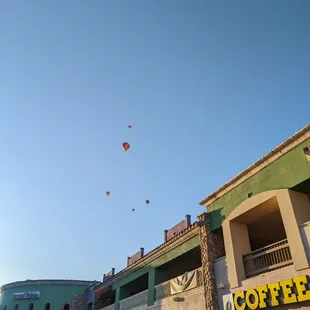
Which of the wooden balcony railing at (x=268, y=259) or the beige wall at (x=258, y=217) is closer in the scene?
the beige wall at (x=258, y=217)

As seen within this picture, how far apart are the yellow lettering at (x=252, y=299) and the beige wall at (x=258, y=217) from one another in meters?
0.63

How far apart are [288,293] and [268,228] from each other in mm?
4885

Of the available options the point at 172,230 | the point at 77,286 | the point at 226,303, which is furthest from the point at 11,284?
the point at 226,303

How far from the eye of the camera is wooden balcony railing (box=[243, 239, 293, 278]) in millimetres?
12984

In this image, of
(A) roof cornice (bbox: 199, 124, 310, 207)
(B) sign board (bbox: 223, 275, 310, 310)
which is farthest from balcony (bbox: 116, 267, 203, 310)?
(A) roof cornice (bbox: 199, 124, 310, 207)

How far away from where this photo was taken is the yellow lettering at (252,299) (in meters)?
13.0

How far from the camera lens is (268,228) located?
54.2 ft

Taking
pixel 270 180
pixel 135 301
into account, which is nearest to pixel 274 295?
pixel 270 180

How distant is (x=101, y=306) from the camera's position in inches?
1208

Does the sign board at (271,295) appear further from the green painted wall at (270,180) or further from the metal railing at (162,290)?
the metal railing at (162,290)

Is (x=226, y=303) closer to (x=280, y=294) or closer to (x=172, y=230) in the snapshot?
(x=280, y=294)

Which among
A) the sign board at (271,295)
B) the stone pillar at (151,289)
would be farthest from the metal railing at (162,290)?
the sign board at (271,295)

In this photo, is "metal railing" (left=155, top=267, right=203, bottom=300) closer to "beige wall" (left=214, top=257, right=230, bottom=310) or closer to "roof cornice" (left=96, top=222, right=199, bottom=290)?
"roof cornice" (left=96, top=222, right=199, bottom=290)

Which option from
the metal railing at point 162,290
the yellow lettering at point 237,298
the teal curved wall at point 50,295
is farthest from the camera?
the teal curved wall at point 50,295
